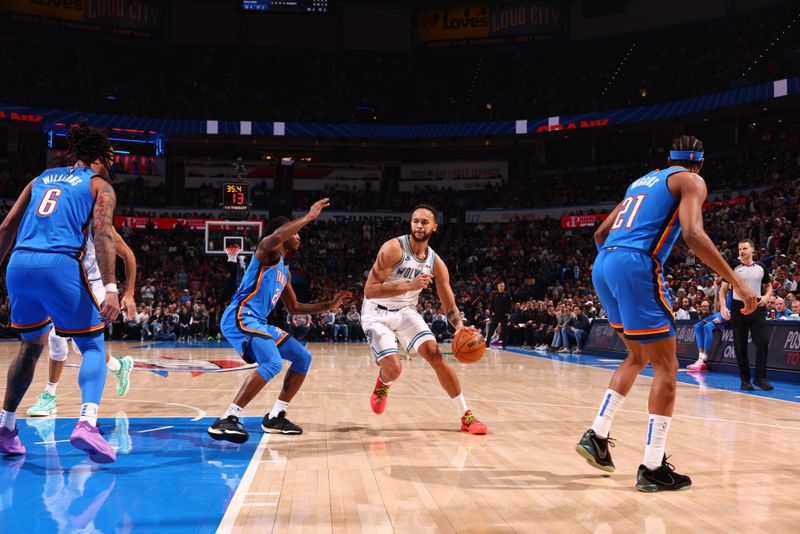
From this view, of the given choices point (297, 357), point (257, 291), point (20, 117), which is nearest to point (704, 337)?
point (297, 357)

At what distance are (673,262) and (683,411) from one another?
727 inches

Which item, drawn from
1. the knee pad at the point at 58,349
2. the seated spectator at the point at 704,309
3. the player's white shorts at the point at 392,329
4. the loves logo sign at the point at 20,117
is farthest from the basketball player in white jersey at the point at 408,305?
the loves logo sign at the point at 20,117

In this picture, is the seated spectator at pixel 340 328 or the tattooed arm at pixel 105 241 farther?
the seated spectator at pixel 340 328

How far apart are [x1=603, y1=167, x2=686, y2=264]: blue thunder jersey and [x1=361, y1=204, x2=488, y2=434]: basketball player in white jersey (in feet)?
6.13

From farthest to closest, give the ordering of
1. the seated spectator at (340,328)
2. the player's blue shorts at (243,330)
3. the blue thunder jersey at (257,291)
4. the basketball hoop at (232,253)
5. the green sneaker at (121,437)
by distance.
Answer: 1. the seated spectator at (340,328)
2. the basketball hoop at (232,253)
3. the blue thunder jersey at (257,291)
4. the player's blue shorts at (243,330)
5. the green sneaker at (121,437)

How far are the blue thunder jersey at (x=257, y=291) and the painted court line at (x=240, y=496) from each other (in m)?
1.15

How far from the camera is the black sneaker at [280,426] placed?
608 centimetres

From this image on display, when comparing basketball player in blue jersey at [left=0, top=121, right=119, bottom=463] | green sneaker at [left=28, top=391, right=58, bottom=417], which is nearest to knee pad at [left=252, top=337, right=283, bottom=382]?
basketball player in blue jersey at [left=0, top=121, right=119, bottom=463]

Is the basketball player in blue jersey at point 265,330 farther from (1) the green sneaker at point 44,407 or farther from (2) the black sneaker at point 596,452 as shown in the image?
(2) the black sneaker at point 596,452

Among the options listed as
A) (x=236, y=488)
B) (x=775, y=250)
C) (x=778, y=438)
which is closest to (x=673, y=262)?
(x=775, y=250)

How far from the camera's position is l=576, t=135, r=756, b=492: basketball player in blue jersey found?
418 centimetres

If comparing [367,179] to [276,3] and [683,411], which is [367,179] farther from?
[683,411]

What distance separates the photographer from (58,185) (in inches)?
183

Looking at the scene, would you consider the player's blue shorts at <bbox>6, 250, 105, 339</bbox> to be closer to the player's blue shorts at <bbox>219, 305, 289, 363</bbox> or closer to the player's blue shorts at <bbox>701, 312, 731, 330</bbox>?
the player's blue shorts at <bbox>219, 305, 289, 363</bbox>
